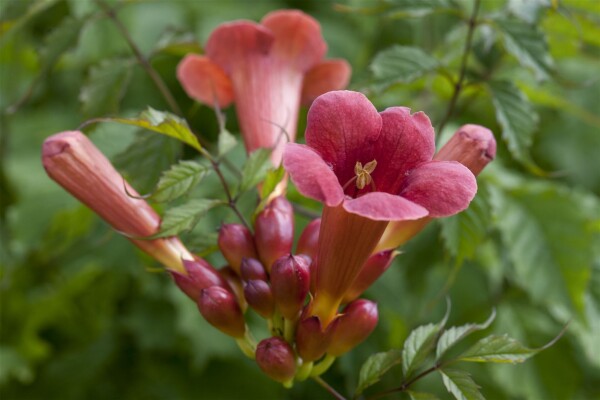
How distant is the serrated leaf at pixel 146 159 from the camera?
6.29 feet

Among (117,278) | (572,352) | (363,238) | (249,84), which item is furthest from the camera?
(117,278)

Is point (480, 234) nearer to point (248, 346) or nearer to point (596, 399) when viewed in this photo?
point (248, 346)

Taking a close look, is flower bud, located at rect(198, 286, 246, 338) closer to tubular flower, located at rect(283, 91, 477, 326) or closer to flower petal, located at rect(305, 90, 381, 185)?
tubular flower, located at rect(283, 91, 477, 326)

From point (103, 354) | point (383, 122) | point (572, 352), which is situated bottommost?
point (572, 352)

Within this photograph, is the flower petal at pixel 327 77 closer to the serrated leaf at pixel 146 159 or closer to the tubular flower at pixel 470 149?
the serrated leaf at pixel 146 159

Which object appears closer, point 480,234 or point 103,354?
point 480,234

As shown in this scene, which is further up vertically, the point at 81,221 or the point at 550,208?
the point at 81,221

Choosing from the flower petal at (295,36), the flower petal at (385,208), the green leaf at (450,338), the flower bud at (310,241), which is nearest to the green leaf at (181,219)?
the flower bud at (310,241)

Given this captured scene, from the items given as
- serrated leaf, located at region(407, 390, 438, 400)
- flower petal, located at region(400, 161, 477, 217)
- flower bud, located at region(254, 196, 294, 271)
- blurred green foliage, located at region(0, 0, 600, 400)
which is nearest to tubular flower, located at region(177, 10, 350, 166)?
blurred green foliage, located at region(0, 0, 600, 400)

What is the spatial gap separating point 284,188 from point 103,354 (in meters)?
1.68

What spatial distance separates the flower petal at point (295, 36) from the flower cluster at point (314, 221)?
0.25 feet

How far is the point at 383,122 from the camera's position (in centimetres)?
149

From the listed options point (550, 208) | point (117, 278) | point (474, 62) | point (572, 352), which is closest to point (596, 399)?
point (572, 352)

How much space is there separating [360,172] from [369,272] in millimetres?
300
